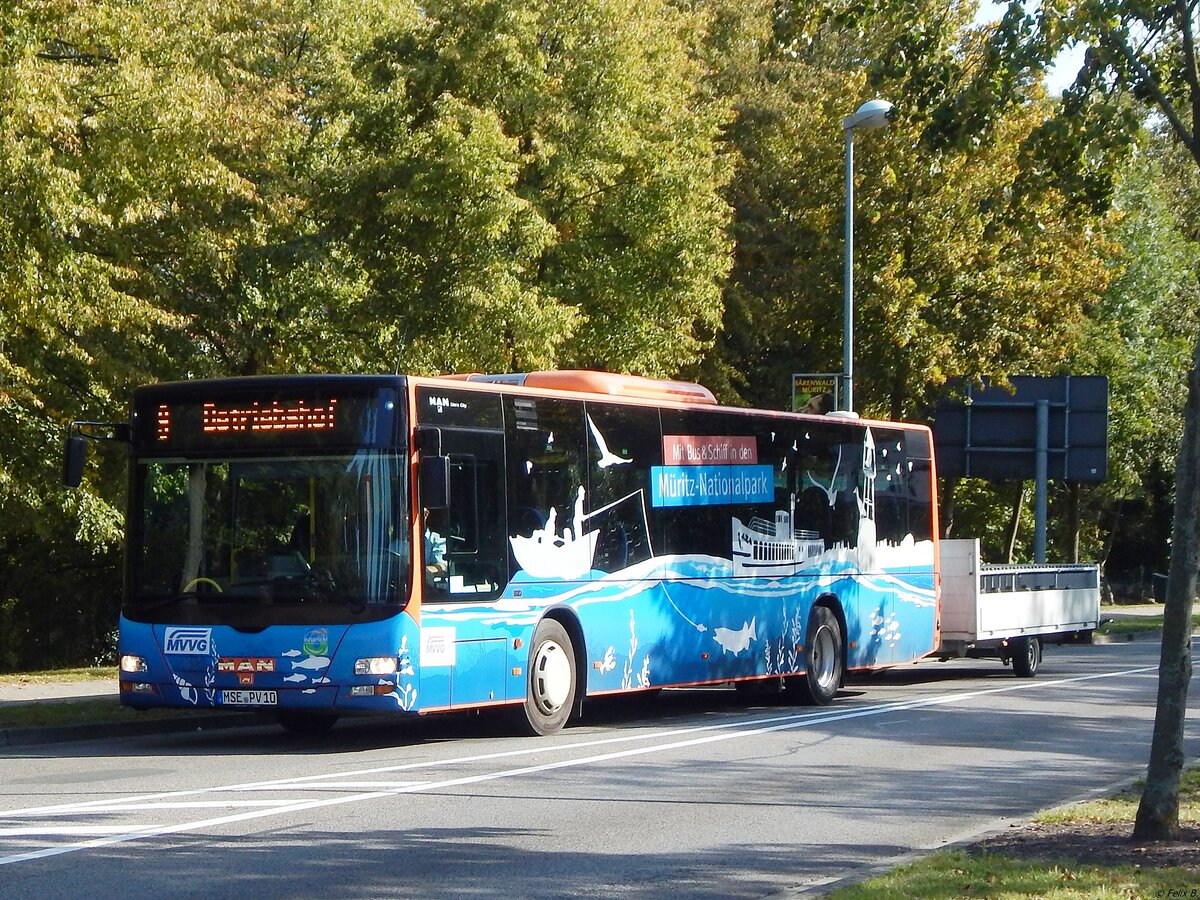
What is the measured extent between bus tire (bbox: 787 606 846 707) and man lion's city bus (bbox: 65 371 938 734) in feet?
5.50

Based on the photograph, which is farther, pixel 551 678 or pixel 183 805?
pixel 551 678

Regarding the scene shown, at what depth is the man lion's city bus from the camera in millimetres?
13414

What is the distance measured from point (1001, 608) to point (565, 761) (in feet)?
36.6

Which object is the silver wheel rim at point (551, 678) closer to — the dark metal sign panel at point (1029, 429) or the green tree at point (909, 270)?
the green tree at point (909, 270)

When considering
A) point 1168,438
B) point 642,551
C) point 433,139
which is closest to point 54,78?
point 433,139

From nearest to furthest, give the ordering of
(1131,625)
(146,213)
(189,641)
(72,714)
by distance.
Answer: (189,641), (72,714), (146,213), (1131,625)

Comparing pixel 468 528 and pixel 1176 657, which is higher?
pixel 468 528

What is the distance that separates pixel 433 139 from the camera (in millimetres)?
24000

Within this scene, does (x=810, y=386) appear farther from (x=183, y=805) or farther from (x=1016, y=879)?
(x=1016, y=879)

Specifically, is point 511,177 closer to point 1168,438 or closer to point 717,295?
point 717,295

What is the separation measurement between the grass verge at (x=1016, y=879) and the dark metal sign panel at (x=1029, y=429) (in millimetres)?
22696

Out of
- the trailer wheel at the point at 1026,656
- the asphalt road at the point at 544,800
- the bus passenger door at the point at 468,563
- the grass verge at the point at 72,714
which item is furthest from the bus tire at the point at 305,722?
the trailer wheel at the point at 1026,656

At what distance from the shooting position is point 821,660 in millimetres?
19797

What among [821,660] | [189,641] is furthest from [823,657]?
[189,641]
